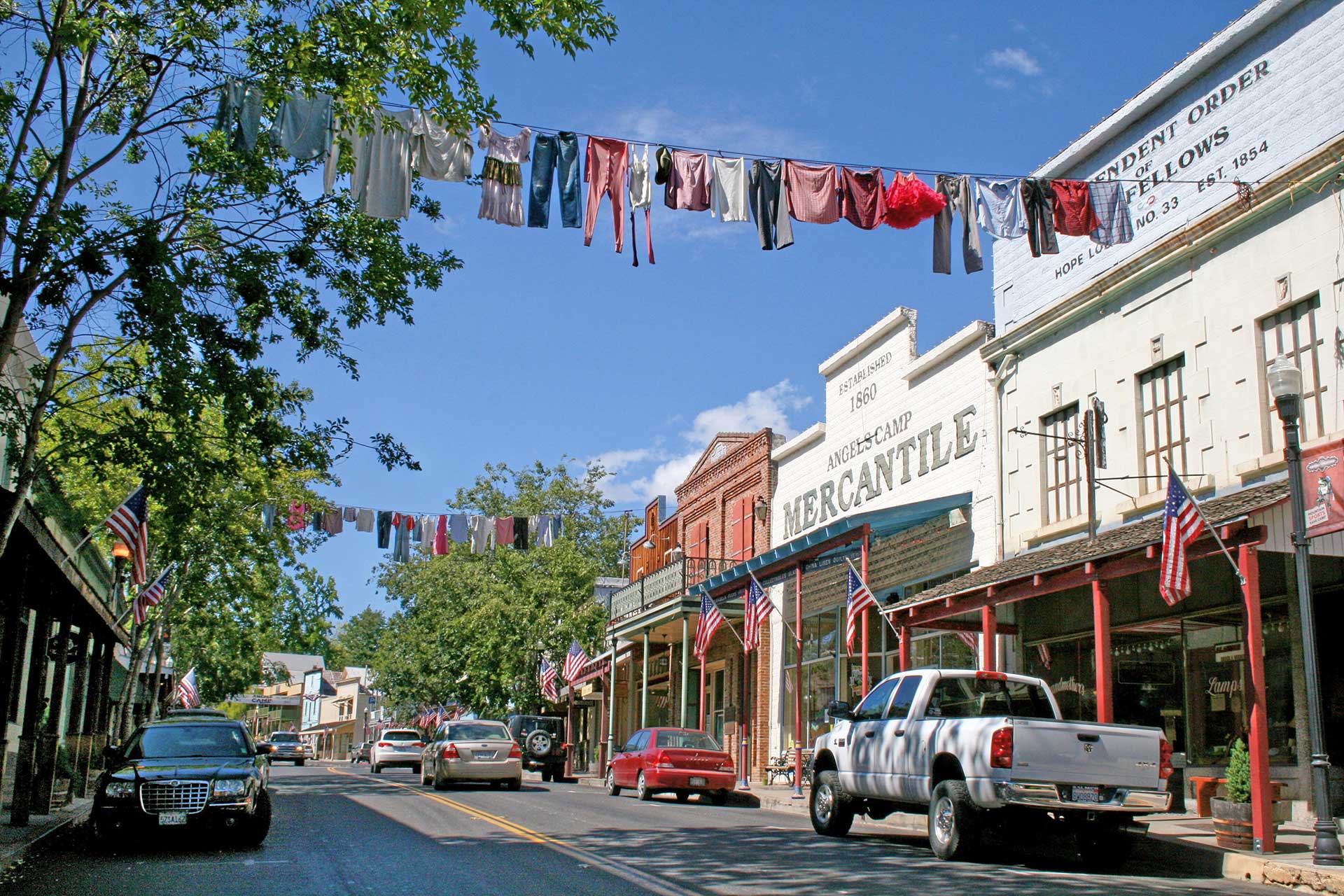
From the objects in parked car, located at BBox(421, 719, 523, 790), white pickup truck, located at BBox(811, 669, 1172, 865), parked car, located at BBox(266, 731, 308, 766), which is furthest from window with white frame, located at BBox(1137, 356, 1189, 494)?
parked car, located at BBox(266, 731, 308, 766)

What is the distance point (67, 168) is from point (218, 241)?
1.83 m

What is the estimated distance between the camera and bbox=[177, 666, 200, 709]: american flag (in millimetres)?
49438

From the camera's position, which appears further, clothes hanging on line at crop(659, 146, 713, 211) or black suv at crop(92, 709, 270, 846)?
clothes hanging on line at crop(659, 146, 713, 211)

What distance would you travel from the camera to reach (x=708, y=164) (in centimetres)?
1520

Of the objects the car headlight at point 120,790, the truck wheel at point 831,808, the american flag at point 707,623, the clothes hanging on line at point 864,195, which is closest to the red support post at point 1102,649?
the truck wheel at point 831,808

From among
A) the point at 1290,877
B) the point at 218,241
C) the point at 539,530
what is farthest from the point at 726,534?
the point at 1290,877

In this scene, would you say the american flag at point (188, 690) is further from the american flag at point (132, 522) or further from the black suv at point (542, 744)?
the american flag at point (132, 522)

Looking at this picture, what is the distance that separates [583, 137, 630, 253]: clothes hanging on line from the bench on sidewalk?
1458 cm

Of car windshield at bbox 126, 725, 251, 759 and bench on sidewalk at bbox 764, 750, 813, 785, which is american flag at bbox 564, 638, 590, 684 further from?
car windshield at bbox 126, 725, 251, 759

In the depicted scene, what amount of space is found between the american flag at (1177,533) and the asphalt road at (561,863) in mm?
2849

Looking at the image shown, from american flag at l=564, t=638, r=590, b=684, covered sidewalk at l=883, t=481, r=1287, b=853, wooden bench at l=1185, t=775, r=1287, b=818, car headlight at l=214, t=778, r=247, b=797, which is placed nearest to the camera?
covered sidewalk at l=883, t=481, r=1287, b=853

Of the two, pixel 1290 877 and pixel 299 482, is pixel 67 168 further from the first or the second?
pixel 299 482

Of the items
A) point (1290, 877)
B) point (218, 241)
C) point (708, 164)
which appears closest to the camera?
point (1290, 877)

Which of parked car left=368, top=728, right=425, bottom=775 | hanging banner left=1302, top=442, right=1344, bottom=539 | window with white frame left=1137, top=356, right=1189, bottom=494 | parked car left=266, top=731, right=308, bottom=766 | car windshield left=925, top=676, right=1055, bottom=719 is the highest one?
window with white frame left=1137, top=356, right=1189, bottom=494
